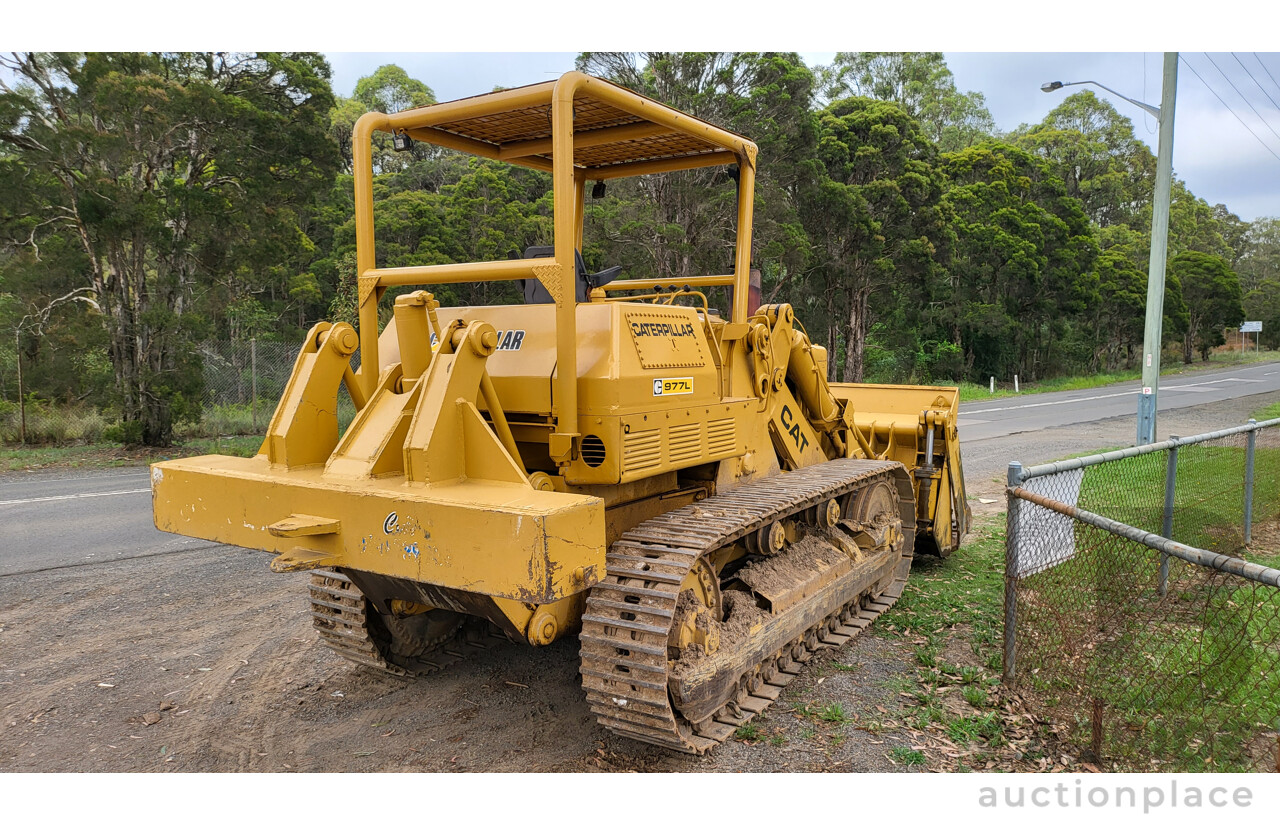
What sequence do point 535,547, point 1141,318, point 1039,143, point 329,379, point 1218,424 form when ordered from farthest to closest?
point 1039,143 → point 1141,318 → point 1218,424 → point 329,379 → point 535,547

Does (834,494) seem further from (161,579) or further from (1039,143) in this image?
(1039,143)

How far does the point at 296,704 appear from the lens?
4742 mm

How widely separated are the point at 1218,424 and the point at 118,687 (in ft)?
67.3

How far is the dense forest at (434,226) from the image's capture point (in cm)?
1395

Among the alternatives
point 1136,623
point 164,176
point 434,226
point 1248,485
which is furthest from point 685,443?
point 434,226

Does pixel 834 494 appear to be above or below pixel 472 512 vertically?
below

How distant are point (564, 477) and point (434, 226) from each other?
18.7m

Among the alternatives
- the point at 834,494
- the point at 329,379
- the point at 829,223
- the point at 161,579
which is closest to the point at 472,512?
the point at 329,379

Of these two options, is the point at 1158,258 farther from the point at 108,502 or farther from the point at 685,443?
the point at 108,502

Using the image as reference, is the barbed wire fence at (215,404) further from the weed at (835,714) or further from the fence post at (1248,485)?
the fence post at (1248,485)

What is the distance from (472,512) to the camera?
10.6ft

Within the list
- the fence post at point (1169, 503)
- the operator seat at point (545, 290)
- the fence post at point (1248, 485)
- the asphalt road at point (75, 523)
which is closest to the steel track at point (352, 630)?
the operator seat at point (545, 290)

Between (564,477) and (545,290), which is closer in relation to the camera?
A: (564,477)

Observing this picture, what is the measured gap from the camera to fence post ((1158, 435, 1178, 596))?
242 inches
